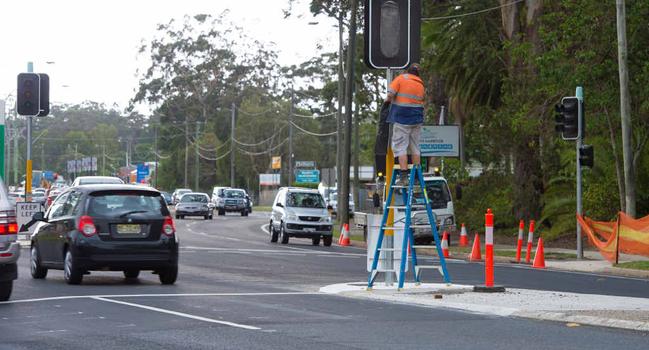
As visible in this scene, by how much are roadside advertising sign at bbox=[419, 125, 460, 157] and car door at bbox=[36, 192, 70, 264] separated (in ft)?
78.0

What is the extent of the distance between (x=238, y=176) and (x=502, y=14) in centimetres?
7371

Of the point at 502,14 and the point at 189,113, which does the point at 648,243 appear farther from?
the point at 189,113

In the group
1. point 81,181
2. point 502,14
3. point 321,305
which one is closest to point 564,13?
point 502,14

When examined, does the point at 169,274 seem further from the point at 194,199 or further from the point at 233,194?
the point at 233,194

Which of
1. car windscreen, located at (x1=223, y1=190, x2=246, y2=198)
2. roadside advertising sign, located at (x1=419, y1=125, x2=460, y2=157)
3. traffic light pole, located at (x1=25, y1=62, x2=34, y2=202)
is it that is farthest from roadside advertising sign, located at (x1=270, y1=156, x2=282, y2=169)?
traffic light pole, located at (x1=25, y1=62, x2=34, y2=202)

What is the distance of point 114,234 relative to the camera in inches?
760

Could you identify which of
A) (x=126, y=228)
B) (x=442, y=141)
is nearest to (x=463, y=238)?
(x=442, y=141)

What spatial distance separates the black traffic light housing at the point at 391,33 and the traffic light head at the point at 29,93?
14.9m

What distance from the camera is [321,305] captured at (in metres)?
15.7

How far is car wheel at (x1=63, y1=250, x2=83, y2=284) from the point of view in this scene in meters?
19.1

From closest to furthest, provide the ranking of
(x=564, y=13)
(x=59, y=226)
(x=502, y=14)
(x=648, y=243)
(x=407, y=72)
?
(x=407, y=72) < (x=59, y=226) < (x=648, y=243) < (x=564, y=13) < (x=502, y=14)

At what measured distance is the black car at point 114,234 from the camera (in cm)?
1911

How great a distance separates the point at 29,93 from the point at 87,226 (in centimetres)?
1212

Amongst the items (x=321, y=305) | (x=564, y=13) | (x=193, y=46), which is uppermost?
(x=193, y=46)
